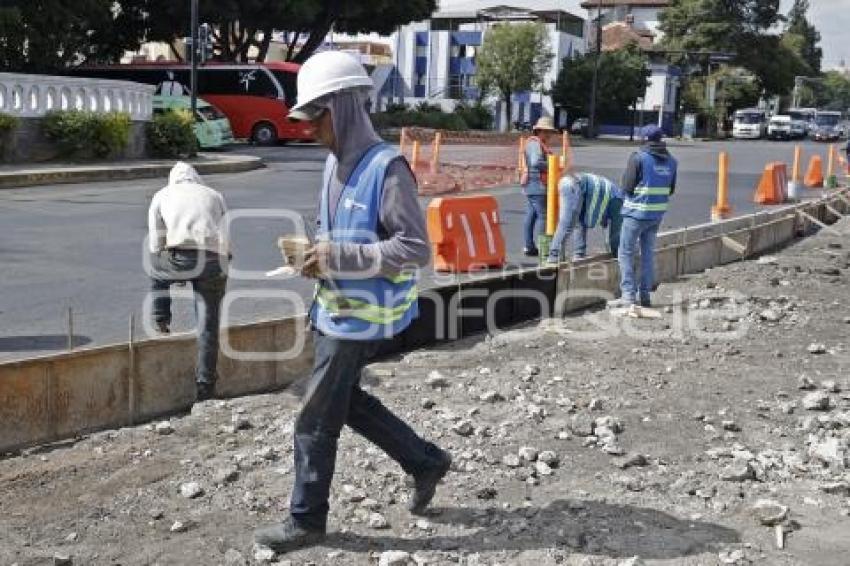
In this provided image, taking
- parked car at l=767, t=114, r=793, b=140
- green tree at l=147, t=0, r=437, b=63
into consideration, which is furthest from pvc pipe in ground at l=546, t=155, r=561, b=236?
parked car at l=767, t=114, r=793, b=140

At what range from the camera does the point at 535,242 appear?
40.2 feet

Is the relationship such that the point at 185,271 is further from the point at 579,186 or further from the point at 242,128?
the point at 242,128

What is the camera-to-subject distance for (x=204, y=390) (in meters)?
5.82

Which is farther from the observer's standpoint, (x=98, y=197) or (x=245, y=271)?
(x=98, y=197)

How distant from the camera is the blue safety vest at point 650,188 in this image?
8375mm

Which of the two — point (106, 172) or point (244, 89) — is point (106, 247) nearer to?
point (106, 172)

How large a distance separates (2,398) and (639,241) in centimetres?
567

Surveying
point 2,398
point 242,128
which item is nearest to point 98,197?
point 2,398

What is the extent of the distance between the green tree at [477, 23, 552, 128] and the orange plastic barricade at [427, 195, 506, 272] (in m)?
49.5

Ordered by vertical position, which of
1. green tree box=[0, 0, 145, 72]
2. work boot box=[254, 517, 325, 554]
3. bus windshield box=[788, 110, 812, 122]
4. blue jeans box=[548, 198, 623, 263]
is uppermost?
green tree box=[0, 0, 145, 72]

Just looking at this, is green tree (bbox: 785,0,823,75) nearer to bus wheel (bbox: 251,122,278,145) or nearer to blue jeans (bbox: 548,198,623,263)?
bus wheel (bbox: 251,122,278,145)

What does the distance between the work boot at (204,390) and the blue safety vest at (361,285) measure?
7.83 ft

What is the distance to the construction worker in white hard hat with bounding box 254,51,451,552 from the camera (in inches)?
131

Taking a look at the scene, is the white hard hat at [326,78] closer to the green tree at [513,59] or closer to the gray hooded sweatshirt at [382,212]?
the gray hooded sweatshirt at [382,212]
